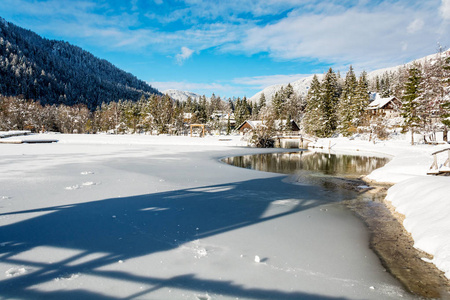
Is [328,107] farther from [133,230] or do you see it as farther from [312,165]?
[133,230]

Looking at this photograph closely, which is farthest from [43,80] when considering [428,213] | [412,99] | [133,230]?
[428,213]

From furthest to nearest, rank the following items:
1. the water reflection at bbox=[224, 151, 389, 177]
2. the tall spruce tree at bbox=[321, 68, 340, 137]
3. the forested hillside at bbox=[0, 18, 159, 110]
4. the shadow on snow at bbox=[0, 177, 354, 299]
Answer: the forested hillside at bbox=[0, 18, 159, 110] < the tall spruce tree at bbox=[321, 68, 340, 137] < the water reflection at bbox=[224, 151, 389, 177] < the shadow on snow at bbox=[0, 177, 354, 299]

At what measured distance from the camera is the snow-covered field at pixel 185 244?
313cm

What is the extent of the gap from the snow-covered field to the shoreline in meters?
0.21

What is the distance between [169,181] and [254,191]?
3390 millimetres

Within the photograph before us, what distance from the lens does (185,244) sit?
14.2 ft

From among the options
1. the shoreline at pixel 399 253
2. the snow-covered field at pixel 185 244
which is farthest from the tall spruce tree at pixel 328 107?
the shoreline at pixel 399 253

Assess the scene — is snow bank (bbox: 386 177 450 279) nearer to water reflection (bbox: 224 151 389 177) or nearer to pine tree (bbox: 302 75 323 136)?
water reflection (bbox: 224 151 389 177)

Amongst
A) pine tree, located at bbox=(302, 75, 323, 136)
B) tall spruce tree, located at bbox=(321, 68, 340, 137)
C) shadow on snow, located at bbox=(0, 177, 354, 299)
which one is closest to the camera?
shadow on snow, located at bbox=(0, 177, 354, 299)

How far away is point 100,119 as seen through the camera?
72.1 metres

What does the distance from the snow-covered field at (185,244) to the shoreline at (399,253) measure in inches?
8.3

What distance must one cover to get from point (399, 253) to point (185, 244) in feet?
12.9

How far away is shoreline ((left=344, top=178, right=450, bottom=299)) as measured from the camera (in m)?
3.48

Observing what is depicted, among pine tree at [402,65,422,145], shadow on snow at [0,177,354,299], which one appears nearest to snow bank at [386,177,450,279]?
shadow on snow at [0,177,354,299]
